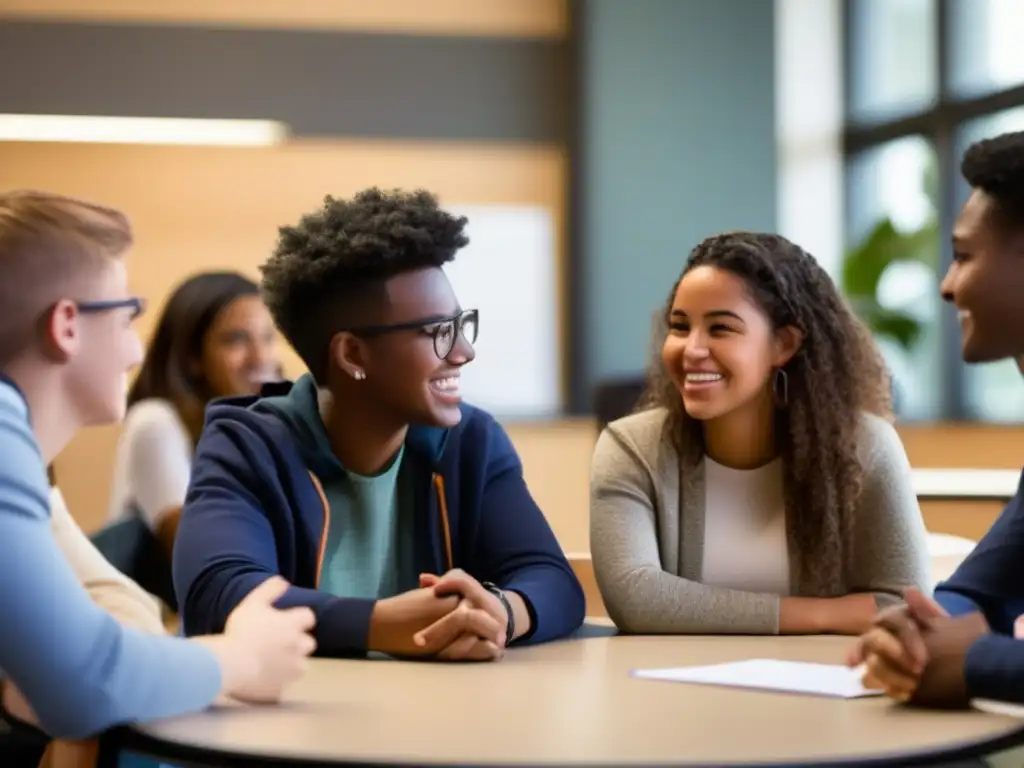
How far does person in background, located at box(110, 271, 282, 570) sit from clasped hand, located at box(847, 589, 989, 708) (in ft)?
8.26

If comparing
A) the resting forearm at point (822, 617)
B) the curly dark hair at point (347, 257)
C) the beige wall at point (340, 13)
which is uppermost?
the beige wall at point (340, 13)

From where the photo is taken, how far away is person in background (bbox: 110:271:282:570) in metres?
3.90

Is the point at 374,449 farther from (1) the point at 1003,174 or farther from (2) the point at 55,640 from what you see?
(1) the point at 1003,174

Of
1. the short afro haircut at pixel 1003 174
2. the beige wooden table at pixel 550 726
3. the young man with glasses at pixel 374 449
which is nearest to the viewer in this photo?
the beige wooden table at pixel 550 726

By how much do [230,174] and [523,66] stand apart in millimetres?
1592

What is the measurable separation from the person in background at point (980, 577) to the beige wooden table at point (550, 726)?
4cm

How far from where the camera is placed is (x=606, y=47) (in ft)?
24.3

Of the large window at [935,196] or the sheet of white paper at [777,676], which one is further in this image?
the large window at [935,196]

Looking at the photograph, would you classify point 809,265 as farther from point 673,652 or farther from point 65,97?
point 65,97

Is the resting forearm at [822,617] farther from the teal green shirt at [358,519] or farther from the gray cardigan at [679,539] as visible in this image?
the teal green shirt at [358,519]

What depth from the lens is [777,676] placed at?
181 centimetres

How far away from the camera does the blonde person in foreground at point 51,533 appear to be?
56.7 inches

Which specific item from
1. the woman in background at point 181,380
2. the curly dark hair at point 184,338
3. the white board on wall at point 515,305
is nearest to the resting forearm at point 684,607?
the woman in background at point 181,380

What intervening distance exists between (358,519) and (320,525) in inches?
2.9
